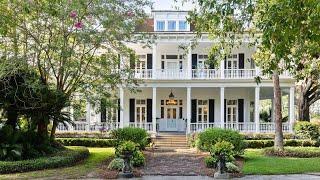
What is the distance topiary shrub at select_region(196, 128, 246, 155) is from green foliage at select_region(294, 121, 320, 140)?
27.9 feet

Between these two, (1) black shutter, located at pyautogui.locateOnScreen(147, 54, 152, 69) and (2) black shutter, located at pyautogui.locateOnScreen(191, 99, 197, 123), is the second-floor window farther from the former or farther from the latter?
(2) black shutter, located at pyautogui.locateOnScreen(191, 99, 197, 123)

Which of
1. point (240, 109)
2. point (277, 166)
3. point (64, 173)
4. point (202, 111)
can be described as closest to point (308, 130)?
point (240, 109)

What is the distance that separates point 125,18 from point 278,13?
11.4m

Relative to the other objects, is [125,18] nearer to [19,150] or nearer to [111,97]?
[111,97]

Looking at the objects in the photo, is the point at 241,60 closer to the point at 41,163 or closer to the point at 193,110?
the point at 193,110

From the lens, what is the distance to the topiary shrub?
18312 millimetres

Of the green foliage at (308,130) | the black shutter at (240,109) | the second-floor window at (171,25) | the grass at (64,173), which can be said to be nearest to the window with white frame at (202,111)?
the black shutter at (240,109)

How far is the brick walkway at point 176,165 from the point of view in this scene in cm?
1504

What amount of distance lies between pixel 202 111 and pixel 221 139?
1327 centimetres

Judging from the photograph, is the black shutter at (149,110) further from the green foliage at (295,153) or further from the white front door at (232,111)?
the green foliage at (295,153)

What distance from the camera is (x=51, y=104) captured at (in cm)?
1714

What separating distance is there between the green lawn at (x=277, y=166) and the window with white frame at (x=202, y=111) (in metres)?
12.9

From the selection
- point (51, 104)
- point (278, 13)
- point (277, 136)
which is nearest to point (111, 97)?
point (51, 104)

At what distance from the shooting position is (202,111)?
3197 cm
